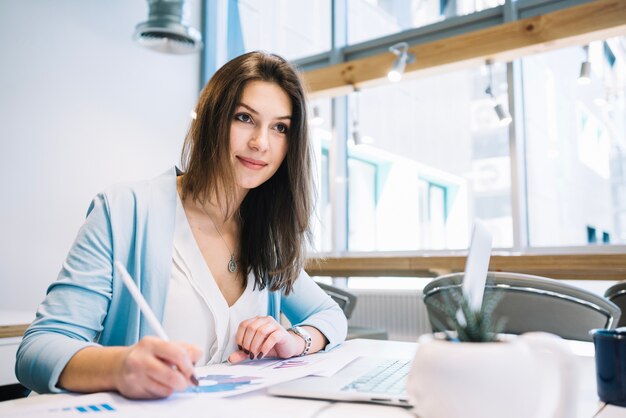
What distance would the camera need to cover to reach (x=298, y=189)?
A: 4.69 feet

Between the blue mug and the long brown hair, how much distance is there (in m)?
0.77

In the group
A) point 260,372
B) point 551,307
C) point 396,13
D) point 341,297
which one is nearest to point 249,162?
point 260,372

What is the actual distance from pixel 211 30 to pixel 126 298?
426 centimetres

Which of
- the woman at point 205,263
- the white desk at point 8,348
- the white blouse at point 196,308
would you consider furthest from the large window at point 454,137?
the white blouse at point 196,308

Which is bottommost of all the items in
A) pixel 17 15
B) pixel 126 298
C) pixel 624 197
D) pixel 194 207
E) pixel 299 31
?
pixel 126 298

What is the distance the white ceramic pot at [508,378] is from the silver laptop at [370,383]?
138mm

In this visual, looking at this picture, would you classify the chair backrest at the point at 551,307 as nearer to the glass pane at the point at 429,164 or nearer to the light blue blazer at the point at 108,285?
the light blue blazer at the point at 108,285

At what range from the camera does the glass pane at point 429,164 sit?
3.68 meters

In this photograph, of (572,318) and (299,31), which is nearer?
(572,318)

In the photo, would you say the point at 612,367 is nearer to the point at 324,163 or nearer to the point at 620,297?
the point at 620,297

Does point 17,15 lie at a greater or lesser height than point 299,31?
lesser

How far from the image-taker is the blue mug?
669 mm

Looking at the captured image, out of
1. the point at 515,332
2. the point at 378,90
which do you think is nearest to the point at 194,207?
the point at 515,332

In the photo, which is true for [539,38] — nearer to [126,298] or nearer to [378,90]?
[378,90]
